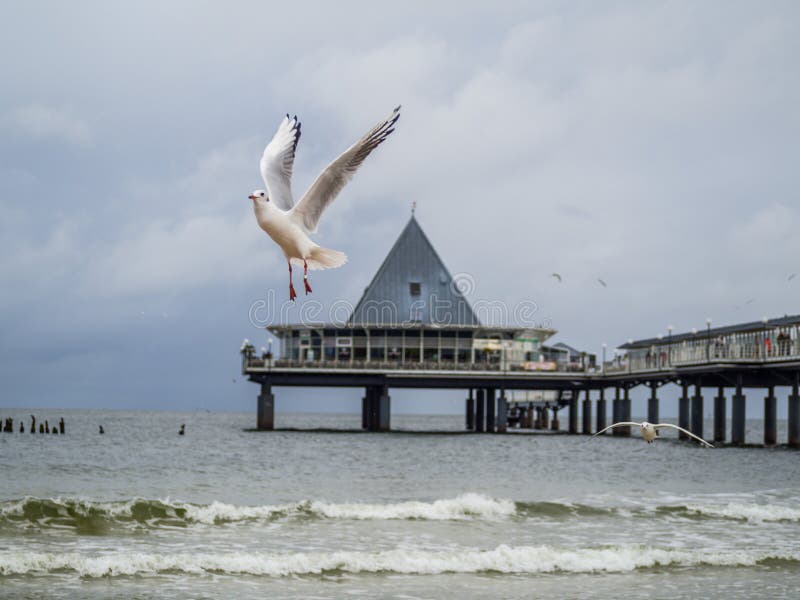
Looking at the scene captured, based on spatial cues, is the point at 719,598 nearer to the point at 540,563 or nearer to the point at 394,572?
the point at 540,563

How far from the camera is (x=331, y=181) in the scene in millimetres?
7094

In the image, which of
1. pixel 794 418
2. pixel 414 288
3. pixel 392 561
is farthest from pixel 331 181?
pixel 414 288

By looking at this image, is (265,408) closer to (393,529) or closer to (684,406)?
(684,406)

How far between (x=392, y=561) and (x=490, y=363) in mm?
73063

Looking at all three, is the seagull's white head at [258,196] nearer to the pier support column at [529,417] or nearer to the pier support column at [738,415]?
the pier support column at [738,415]

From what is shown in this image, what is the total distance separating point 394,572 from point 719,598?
620 cm

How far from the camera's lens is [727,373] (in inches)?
2726

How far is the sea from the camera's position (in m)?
21.4

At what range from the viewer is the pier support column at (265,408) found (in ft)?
287

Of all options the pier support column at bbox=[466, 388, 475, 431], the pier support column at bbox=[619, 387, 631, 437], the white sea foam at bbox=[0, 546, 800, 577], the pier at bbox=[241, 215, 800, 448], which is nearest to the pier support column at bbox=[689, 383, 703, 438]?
the pier at bbox=[241, 215, 800, 448]

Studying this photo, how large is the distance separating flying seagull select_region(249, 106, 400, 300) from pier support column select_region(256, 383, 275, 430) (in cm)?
8065

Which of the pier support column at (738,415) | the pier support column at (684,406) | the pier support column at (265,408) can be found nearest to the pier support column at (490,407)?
the pier support column at (265,408)

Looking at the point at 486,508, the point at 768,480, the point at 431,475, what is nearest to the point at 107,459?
the point at 431,475

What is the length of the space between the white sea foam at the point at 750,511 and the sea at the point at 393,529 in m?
0.09
